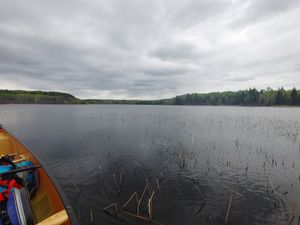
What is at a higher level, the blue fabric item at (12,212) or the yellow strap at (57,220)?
the yellow strap at (57,220)

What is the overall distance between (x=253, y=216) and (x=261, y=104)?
527 ft

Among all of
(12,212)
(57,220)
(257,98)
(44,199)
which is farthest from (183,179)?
(257,98)

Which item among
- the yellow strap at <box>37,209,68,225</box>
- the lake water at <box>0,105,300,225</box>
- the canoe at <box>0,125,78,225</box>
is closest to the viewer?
the yellow strap at <box>37,209,68,225</box>

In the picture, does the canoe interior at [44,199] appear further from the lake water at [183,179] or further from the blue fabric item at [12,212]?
the lake water at [183,179]

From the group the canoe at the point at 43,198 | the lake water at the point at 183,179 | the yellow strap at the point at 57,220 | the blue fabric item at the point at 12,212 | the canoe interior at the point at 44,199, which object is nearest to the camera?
the yellow strap at the point at 57,220

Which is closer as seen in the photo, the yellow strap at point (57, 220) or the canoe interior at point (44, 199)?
the yellow strap at point (57, 220)

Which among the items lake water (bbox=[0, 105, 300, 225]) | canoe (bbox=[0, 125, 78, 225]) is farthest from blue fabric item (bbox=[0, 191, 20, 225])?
lake water (bbox=[0, 105, 300, 225])

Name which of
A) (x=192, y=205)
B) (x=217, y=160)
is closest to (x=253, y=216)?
(x=192, y=205)

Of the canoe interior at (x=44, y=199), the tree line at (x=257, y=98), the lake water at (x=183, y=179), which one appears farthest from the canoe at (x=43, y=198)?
the tree line at (x=257, y=98)

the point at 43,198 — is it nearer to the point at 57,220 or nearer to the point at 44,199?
the point at 44,199

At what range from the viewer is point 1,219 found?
15.2 feet

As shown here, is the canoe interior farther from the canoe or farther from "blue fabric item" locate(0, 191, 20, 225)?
"blue fabric item" locate(0, 191, 20, 225)

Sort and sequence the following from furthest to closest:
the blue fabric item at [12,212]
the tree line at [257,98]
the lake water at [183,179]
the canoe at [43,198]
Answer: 1. the tree line at [257,98]
2. the lake water at [183,179]
3. the blue fabric item at [12,212]
4. the canoe at [43,198]

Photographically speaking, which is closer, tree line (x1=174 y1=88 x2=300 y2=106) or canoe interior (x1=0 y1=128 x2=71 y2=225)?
canoe interior (x1=0 y1=128 x2=71 y2=225)
